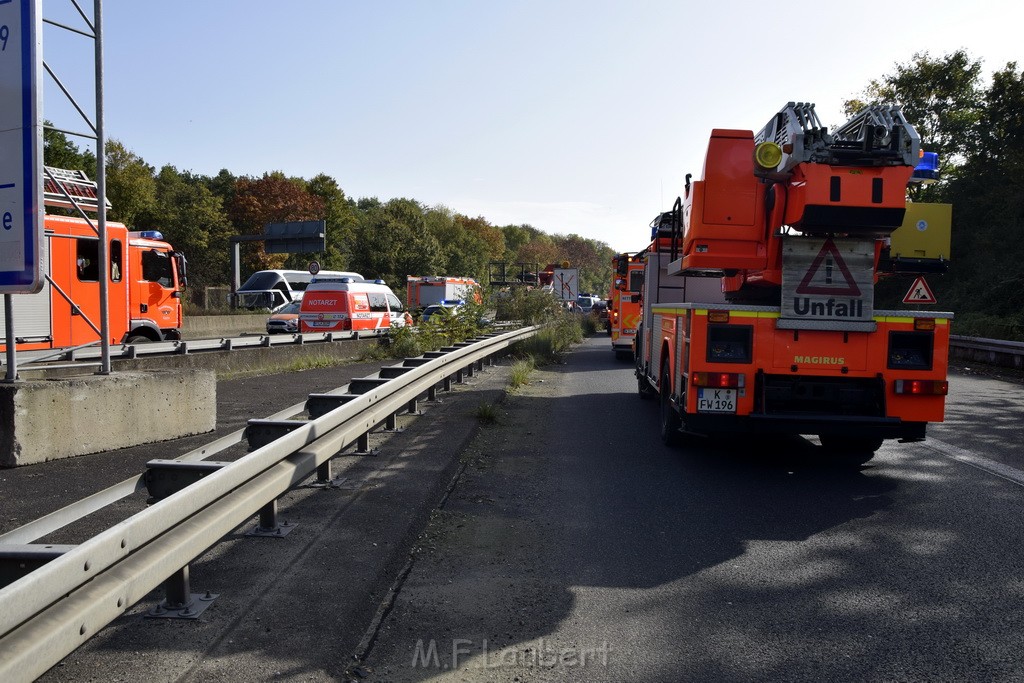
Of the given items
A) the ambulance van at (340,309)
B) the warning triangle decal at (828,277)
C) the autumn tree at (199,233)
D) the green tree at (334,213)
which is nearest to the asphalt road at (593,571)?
A: the warning triangle decal at (828,277)

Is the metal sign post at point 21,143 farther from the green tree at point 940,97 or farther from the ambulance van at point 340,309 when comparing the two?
the green tree at point 940,97

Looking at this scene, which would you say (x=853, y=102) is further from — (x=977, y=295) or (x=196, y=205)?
(x=196, y=205)

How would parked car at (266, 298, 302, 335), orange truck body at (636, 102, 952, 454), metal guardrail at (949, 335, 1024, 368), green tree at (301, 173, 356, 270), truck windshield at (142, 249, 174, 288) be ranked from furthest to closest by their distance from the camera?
green tree at (301, 173, 356, 270) → parked car at (266, 298, 302, 335) → metal guardrail at (949, 335, 1024, 368) → truck windshield at (142, 249, 174, 288) → orange truck body at (636, 102, 952, 454)

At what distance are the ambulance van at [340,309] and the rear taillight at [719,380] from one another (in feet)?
55.3

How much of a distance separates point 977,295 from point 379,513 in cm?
3476

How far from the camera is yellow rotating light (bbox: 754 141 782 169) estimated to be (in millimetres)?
7926

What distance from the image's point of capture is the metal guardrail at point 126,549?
262 centimetres

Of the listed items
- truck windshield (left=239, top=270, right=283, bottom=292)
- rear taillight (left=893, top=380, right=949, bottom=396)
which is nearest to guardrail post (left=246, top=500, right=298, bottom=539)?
rear taillight (left=893, top=380, right=949, bottom=396)

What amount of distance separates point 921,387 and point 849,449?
181 centimetres

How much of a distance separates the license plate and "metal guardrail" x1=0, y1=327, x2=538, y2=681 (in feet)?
10.9

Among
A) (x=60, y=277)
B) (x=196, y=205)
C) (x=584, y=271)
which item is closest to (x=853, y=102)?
(x=196, y=205)

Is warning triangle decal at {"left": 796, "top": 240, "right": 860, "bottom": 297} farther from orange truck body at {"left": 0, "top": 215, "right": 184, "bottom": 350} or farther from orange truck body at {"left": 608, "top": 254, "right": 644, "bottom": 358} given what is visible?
orange truck body at {"left": 608, "top": 254, "right": 644, "bottom": 358}

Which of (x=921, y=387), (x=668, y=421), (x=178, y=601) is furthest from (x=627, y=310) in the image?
(x=178, y=601)

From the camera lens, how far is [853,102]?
54.5 meters
